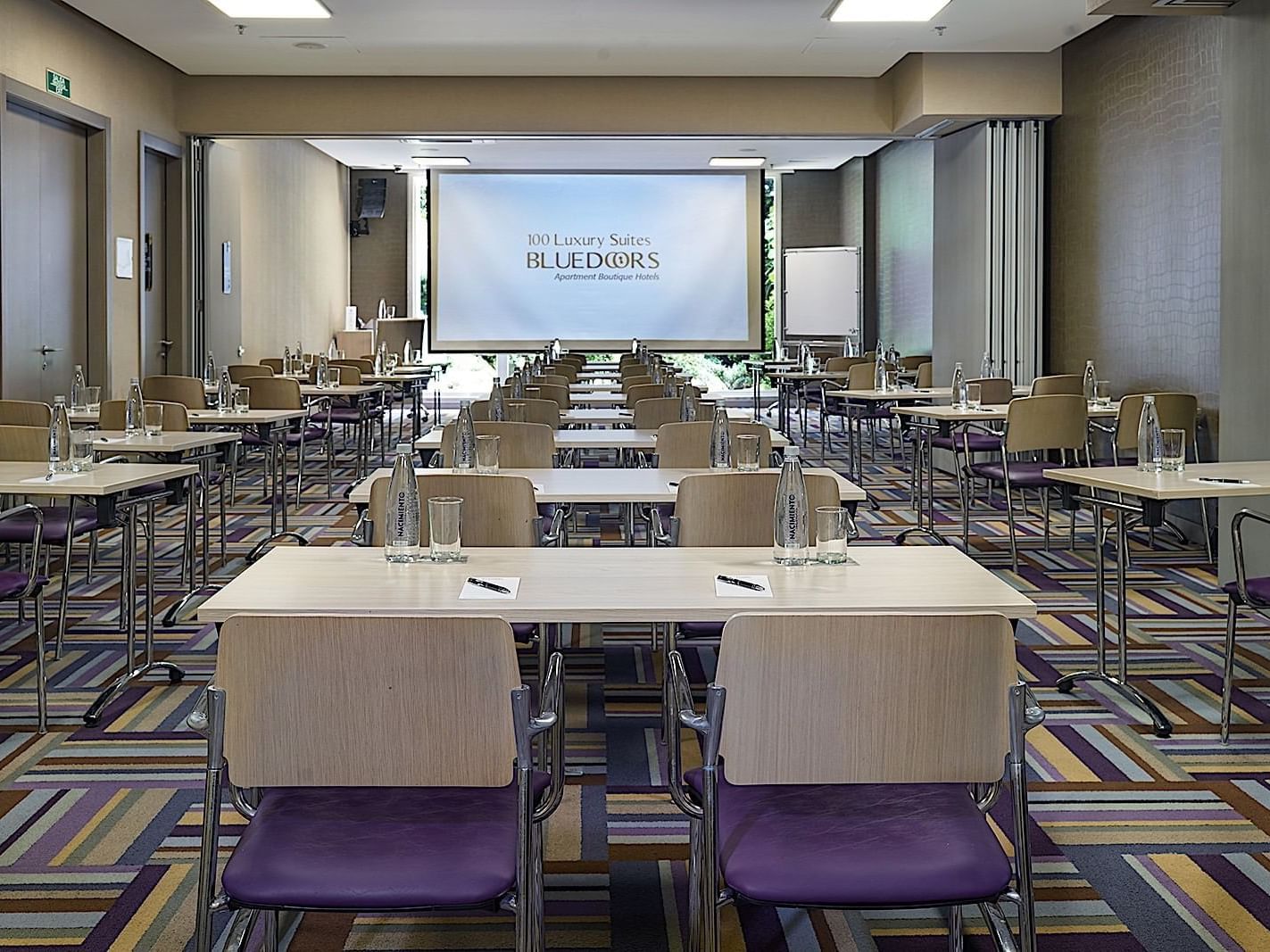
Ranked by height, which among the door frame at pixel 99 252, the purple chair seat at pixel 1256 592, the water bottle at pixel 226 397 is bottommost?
the purple chair seat at pixel 1256 592

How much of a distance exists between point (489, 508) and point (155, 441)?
2.82 meters

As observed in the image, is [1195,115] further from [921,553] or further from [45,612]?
[45,612]

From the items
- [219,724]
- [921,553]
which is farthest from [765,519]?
[219,724]

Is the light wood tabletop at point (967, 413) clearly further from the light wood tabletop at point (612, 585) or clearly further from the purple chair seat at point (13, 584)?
the purple chair seat at point (13, 584)

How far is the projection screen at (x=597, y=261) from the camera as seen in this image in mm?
17547

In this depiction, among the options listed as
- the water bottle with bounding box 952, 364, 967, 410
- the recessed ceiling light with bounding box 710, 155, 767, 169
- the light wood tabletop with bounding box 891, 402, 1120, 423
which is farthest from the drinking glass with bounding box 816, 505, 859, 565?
the recessed ceiling light with bounding box 710, 155, 767, 169

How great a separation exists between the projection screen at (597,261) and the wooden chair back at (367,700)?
51.9 feet

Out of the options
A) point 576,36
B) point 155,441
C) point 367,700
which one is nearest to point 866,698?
point 367,700

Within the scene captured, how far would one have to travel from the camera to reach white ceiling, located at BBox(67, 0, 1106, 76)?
932 cm

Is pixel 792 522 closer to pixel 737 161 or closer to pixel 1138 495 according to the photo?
pixel 1138 495

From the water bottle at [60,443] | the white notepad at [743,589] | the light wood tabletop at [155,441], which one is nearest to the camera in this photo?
the white notepad at [743,589]

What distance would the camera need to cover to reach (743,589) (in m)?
2.69

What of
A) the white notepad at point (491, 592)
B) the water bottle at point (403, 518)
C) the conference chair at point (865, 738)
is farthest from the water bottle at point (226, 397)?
the conference chair at point (865, 738)

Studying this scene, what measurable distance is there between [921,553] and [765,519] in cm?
70
